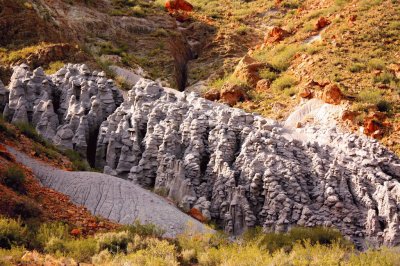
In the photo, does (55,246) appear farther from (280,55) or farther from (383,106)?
(280,55)

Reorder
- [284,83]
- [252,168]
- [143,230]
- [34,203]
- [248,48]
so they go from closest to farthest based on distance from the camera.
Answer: [143,230]
[34,203]
[252,168]
[284,83]
[248,48]

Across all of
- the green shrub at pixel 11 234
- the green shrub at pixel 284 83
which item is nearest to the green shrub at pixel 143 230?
the green shrub at pixel 11 234

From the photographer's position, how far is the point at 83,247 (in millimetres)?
8328

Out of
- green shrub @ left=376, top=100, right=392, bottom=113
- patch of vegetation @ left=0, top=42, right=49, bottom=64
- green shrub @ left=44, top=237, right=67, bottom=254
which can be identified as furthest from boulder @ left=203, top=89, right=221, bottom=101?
green shrub @ left=44, top=237, right=67, bottom=254

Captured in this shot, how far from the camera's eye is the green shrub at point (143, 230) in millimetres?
9539

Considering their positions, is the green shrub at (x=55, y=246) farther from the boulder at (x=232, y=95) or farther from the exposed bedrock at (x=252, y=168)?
the boulder at (x=232, y=95)

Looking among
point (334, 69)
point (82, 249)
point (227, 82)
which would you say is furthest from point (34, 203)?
point (334, 69)

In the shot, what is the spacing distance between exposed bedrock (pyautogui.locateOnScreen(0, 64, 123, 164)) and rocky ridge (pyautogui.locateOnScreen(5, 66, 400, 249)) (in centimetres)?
6

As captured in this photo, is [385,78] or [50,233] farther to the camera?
[385,78]

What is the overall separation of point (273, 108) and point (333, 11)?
12388 mm

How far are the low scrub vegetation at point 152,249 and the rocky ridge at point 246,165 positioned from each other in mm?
1621

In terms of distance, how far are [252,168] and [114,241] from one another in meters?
4.50

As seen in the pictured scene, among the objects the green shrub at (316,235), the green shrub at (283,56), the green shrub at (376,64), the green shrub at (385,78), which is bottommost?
the green shrub at (316,235)

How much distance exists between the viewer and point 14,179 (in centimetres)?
1027
